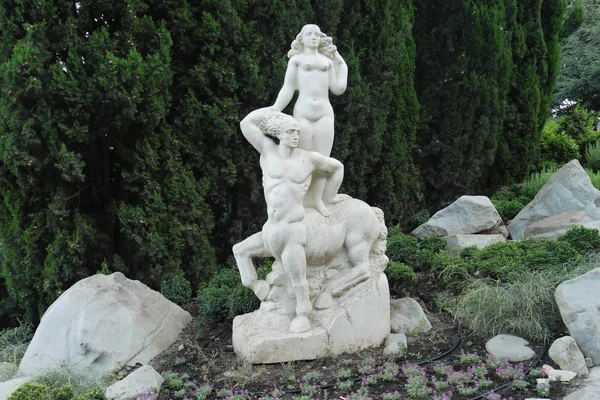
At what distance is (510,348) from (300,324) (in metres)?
1.65

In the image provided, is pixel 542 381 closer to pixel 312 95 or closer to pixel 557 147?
pixel 312 95

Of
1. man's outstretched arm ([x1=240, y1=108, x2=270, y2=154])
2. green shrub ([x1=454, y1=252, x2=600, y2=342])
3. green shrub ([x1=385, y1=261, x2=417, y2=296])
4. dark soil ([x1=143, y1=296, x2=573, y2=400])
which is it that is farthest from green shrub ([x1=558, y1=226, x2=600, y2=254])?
man's outstretched arm ([x1=240, y1=108, x2=270, y2=154])

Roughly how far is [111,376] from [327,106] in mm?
2736

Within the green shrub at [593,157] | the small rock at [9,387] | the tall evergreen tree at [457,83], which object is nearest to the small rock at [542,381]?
the small rock at [9,387]

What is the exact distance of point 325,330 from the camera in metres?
4.91

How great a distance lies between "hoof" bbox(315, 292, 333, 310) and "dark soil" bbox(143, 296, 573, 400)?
16.1 inches

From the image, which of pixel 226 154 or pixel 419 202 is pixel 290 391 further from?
pixel 419 202

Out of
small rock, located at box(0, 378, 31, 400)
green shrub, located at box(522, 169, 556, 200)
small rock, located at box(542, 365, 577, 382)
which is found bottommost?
small rock, located at box(542, 365, 577, 382)

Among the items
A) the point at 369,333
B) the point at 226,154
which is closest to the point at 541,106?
the point at 226,154

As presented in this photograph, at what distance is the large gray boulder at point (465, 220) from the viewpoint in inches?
331

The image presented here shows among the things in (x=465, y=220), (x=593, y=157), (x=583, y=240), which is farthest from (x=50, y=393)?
(x=593, y=157)

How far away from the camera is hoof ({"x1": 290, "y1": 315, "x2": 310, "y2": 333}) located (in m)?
4.84

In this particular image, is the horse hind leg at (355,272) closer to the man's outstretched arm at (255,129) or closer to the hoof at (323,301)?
the hoof at (323,301)

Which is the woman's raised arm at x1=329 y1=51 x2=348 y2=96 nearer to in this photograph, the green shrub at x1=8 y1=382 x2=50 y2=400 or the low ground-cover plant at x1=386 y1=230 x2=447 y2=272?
the low ground-cover plant at x1=386 y1=230 x2=447 y2=272
